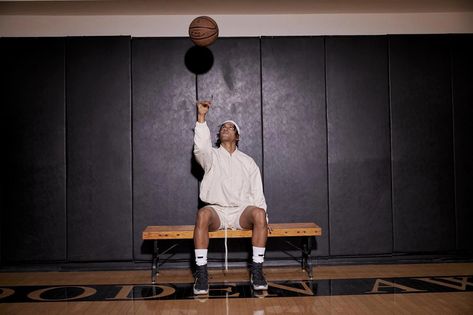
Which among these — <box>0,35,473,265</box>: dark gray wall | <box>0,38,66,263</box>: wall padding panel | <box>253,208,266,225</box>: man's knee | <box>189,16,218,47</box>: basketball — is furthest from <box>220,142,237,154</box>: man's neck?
<box>0,38,66,263</box>: wall padding panel

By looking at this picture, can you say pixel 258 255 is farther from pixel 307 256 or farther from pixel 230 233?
pixel 307 256

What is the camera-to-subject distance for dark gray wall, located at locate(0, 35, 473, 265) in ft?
16.1

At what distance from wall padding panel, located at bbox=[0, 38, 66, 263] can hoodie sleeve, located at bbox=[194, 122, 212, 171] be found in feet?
4.76

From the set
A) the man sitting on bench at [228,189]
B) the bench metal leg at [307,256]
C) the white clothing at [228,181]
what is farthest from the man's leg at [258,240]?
the bench metal leg at [307,256]

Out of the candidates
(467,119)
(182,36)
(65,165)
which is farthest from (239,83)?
(467,119)

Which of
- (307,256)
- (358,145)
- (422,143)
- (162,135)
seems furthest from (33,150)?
(422,143)

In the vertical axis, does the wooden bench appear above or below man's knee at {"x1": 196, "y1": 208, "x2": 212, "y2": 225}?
below

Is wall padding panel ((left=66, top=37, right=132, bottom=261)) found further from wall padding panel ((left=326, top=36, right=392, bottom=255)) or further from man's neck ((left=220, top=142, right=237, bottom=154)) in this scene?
wall padding panel ((left=326, top=36, right=392, bottom=255))

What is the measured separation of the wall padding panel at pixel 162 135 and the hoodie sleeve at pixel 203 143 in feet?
1.99

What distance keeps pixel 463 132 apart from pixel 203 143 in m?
2.63

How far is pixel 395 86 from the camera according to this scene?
200 inches

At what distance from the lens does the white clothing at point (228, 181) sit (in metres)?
4.43

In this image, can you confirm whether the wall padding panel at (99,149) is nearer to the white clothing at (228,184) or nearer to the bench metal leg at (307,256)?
the white clothing at (228,184)

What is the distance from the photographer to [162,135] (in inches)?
196
